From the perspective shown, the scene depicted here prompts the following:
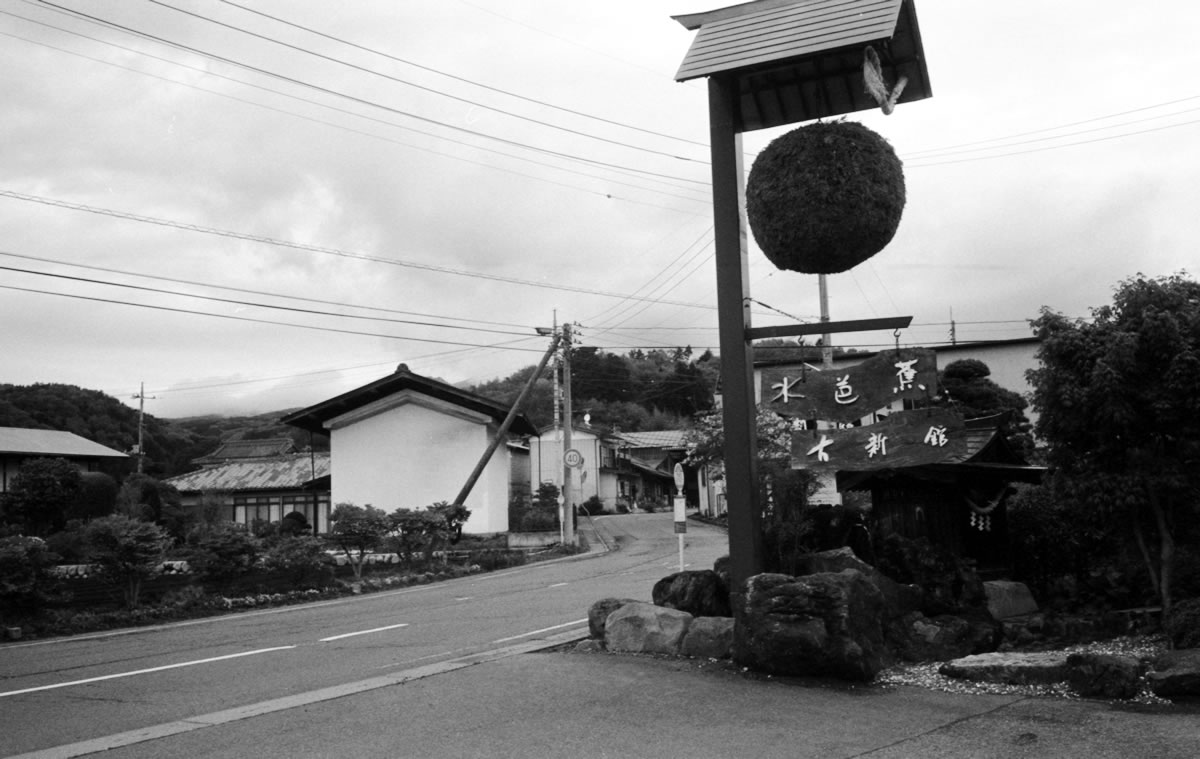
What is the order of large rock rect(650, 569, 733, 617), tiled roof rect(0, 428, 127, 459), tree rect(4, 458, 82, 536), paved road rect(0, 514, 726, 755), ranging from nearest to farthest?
paved road rect(0, 514, 726, 755), large rock rect(650, 569, 733, 617), tree rect(4, 458, 82, 536), tiled roof rect(0, 428, 127, 459)

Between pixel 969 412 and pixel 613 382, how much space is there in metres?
73.3

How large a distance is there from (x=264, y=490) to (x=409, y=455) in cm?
972

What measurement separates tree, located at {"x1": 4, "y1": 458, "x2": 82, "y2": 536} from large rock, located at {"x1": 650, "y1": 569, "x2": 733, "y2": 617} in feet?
103

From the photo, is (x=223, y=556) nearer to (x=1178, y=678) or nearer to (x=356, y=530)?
(x=356, y=530)

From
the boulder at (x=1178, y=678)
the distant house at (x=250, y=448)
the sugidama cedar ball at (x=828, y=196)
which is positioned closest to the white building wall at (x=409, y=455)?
the distant house at (x=250, y=448)

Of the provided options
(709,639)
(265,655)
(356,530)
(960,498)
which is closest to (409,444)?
(356,530)

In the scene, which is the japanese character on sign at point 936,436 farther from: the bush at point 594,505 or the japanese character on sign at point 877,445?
the bush at point 594,505

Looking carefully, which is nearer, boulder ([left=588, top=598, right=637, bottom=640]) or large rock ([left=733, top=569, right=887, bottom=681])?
large rock ([left=733, top=569, right=887, bottom=681])

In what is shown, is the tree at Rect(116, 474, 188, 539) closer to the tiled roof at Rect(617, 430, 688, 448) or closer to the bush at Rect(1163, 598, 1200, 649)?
the bush at Rect(1163, 598, 1200, 649)

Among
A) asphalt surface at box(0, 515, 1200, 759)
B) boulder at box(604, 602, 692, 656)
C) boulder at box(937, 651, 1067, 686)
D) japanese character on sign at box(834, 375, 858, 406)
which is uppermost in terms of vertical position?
japanese character on sign at box(834, 375, 858, 406)

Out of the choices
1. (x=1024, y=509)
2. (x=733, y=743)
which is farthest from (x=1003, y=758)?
(x=1024, y=509)

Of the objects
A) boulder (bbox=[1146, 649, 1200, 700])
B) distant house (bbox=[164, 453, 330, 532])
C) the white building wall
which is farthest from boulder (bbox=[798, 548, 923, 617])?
distant house (bbox=[164, 453, 330, 532])

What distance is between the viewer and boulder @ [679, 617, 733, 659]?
31.1ft

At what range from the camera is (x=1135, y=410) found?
9.70 meters
